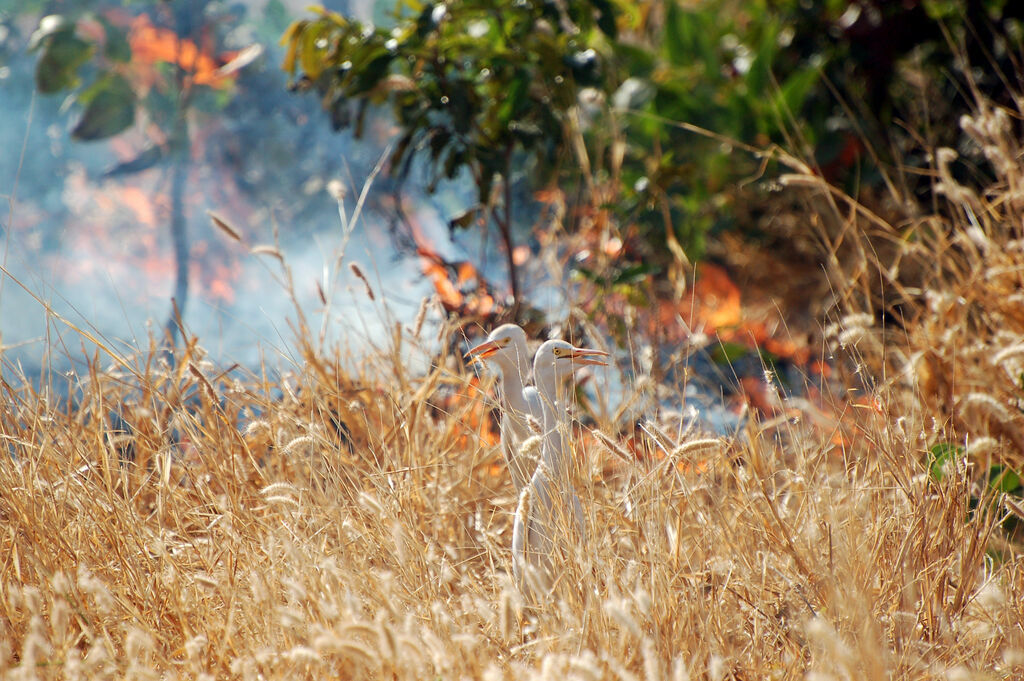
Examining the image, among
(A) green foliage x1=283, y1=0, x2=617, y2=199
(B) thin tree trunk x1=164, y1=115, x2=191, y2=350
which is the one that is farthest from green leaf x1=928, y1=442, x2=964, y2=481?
(B) thin tree trunk x1=164, y1=115, x2=191, y2=350

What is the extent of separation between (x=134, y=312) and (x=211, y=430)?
1.09 meters

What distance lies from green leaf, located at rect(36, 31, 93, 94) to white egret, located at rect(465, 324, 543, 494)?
137 centimetres

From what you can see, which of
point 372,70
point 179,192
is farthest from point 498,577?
point 179,192

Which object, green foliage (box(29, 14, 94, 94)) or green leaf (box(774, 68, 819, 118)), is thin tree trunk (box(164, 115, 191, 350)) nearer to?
green foliage (box(29, 14, 94, 94))

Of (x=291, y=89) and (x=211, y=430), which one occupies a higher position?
(x=291, y=89)

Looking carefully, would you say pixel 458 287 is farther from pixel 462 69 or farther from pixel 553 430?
pixel 553 430

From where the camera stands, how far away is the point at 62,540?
73cm

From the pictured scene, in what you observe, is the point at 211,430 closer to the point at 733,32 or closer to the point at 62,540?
the point at 62,540

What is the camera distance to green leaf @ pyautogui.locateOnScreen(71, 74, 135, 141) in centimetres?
185

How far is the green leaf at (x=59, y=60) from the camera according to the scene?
1681 mm

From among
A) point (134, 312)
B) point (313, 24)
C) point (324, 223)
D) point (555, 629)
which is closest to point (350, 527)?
point (555, 629)

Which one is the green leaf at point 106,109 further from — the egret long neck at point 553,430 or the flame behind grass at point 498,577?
the egret long neck at point 553,430

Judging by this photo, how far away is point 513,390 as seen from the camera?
809mm

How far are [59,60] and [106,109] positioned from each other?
18 centimetres
